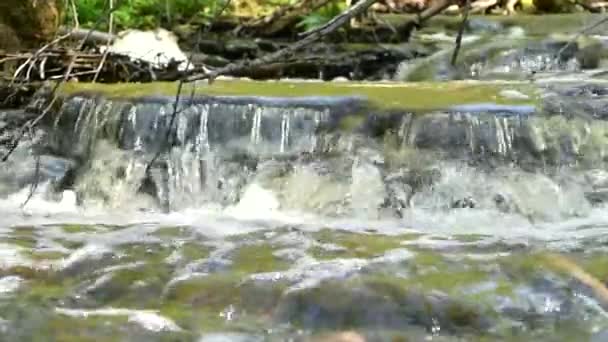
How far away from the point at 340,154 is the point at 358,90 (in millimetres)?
668

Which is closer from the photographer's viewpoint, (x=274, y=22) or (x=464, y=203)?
(x=464, y=203)

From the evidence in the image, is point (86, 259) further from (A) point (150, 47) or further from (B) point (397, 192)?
(A) point (150, 47)

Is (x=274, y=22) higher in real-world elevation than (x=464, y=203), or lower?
higher

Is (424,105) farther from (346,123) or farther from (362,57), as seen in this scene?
(362,57)

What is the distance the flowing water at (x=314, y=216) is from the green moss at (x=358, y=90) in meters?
0.03

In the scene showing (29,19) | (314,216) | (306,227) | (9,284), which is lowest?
(314,216)

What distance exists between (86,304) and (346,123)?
8.36 feet

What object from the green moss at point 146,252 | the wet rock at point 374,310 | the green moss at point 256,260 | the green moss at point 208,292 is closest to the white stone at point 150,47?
the green moss at point 146,252

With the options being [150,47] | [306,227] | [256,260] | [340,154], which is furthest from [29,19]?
[256,260]

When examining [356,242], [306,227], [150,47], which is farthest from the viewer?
[150,47]

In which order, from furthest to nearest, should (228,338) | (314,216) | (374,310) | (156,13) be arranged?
(156,13) < (314,216) < (374,310) < (228,338)

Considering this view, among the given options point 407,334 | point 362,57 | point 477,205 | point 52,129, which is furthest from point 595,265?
point 362,57

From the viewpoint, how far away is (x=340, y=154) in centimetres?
533

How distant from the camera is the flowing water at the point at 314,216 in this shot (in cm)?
294
